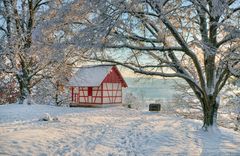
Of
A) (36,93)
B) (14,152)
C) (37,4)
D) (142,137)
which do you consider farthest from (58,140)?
(36,93)

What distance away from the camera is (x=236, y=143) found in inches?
508

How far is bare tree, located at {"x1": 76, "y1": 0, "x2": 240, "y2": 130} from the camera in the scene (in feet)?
30.2

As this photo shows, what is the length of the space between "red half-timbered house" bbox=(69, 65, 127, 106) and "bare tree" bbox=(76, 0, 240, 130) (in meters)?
10.5

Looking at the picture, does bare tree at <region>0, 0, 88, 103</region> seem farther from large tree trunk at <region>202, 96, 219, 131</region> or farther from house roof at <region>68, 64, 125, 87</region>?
large tree trunk at <region>202, 96, 219, 131</region>

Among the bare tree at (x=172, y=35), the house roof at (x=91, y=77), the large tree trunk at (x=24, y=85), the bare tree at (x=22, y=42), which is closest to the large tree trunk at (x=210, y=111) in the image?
the bare tree at (x=172, y=35)

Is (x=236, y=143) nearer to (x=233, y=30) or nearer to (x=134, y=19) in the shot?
(x=233, y=30)

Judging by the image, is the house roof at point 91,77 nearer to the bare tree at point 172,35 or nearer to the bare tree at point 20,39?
the bare tree at point 20,39

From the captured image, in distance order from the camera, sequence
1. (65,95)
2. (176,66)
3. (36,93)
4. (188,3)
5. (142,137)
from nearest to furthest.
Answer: (188,3)
(142,137)
(176,66)
(36,93)
(65,95)

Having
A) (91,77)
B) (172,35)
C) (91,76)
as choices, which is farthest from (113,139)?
(91,76)

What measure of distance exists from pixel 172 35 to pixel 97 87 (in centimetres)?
1428

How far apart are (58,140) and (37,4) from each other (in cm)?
1544

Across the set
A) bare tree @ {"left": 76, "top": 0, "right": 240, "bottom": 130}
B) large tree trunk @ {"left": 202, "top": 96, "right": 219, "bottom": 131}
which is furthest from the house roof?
large tree trunk @ {"left": 202, "top": 96, "right": 219, "bottom": 131}

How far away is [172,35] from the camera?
13.2 m

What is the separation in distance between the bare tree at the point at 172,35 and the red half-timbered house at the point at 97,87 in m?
10.5
